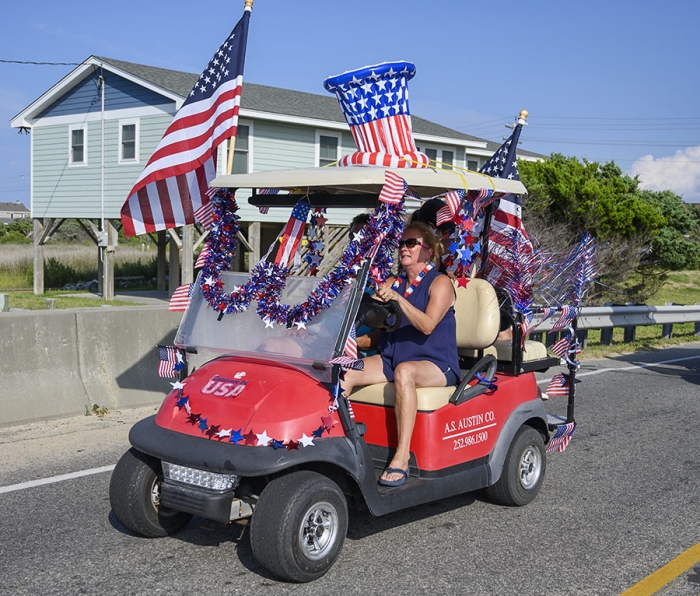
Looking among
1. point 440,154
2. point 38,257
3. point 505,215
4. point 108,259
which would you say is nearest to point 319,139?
point 440,154

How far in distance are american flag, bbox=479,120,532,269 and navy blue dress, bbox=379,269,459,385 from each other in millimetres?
1174

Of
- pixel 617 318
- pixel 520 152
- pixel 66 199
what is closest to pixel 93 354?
pixel 617 318

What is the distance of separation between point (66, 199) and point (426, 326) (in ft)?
70.8

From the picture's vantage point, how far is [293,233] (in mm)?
5363

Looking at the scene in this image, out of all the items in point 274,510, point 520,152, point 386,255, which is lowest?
point 274,510

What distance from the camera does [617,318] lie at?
13836 mm

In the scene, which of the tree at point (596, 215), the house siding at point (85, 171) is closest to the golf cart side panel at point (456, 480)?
the tree at point (596, 215)

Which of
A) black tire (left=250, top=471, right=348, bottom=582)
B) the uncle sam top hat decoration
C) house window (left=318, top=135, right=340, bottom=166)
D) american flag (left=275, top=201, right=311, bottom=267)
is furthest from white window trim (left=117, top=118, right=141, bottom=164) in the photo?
black tire (left=250, top=471, right=348, bottom=582)

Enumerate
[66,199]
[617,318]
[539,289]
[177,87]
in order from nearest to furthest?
[539,289]
[617,318]
[177,87]
[66,199]

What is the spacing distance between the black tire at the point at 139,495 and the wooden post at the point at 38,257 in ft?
73.1

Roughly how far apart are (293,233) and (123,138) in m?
18.5

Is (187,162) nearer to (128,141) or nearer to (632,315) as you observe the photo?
(632,315)

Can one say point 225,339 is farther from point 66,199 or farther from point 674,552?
point 66,199

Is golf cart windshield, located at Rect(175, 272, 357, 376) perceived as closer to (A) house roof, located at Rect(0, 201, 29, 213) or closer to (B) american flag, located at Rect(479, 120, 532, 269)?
(B) american flag, located at Rect(479, 120, 532, 269)
